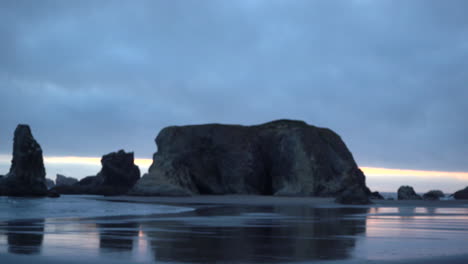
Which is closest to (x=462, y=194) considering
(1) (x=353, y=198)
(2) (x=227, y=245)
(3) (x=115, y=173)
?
(1) (x=353, y=198)

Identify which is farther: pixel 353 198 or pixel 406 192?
pixel 406 192

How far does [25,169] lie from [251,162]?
97.1 feet

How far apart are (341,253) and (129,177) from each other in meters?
89.2

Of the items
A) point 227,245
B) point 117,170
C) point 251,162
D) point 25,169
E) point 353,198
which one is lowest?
point 227,245

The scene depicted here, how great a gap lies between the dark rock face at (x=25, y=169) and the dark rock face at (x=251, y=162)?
14.8 meters

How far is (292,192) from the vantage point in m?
61.6

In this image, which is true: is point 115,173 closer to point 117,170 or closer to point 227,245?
point 117,170

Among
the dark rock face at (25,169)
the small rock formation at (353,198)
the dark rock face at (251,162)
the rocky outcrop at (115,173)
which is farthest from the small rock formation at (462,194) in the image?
the rocky outcrop at (115,173)

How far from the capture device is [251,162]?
217 feet

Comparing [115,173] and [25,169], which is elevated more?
[115,173]

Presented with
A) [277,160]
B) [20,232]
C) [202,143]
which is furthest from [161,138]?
[20,232]

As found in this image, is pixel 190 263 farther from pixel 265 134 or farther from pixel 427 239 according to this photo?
pixel 265 134

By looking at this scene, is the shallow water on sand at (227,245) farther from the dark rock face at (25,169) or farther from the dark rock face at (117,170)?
the dark rock face at (117,170)

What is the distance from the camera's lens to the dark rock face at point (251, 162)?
61.9 m
